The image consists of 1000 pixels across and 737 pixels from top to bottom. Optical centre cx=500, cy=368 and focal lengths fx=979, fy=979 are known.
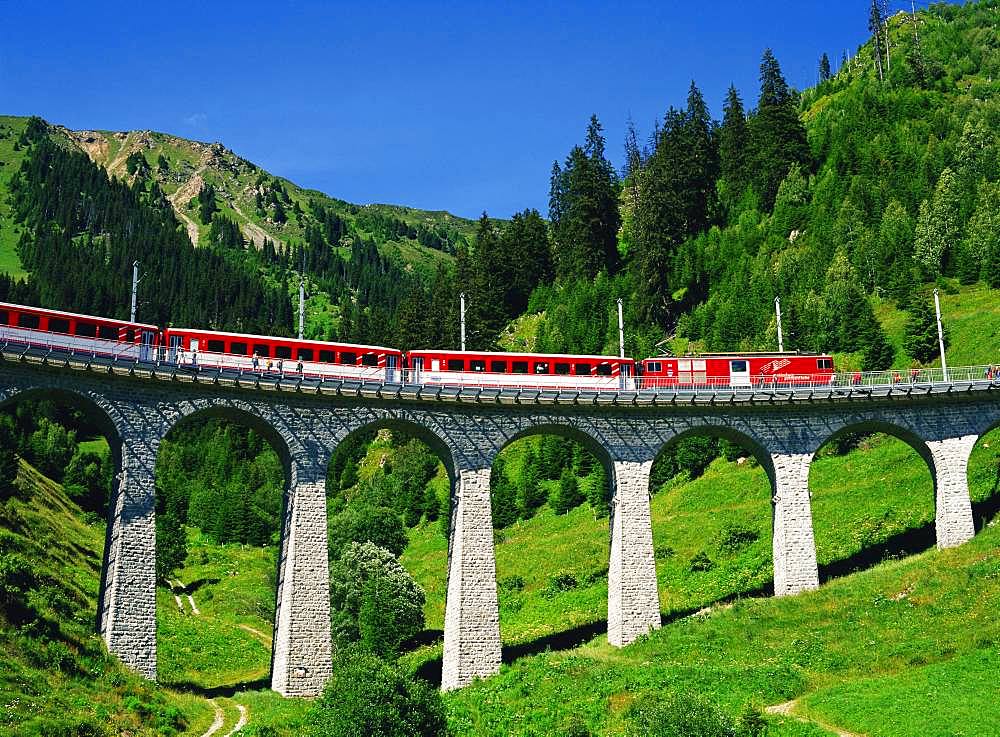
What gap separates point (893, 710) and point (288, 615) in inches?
1081

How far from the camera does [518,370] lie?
57625 millimetres

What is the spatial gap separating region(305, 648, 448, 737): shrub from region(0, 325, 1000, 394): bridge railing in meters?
18.8

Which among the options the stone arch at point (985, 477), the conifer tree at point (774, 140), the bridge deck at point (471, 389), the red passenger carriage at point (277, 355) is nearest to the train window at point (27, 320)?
the bridge deck at point (471, 389)

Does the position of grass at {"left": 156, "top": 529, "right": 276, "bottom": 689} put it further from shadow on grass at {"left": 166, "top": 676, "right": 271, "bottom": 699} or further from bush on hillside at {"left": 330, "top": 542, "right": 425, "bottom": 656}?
bush on hillside at {"left": 330, "top": 542, "right": 425, "bottom": 656}

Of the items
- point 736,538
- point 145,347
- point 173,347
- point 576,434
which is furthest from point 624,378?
point 145,347

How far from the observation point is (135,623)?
44.6m

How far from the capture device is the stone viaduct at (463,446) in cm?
4588

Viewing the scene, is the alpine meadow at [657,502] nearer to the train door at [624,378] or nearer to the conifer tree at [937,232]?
the conifer tree at [937,232]

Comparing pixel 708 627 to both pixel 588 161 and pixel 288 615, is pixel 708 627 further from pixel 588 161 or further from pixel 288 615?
pixel 588 161

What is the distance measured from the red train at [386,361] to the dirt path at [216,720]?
16206mm

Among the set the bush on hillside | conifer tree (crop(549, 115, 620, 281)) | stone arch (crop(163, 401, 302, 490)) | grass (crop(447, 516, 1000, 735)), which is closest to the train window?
stone arch (crop(163, 401, 302, 490))

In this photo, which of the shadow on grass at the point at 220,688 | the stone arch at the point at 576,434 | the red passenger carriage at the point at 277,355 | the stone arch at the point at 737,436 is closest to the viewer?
the shadow on grass at the point at 220,688

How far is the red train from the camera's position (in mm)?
47562

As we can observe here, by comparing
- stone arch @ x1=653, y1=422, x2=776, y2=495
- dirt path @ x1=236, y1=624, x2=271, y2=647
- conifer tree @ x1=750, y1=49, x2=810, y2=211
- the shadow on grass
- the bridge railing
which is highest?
conifer tree @ x1=750, y1=49, x2=810, y2=211
